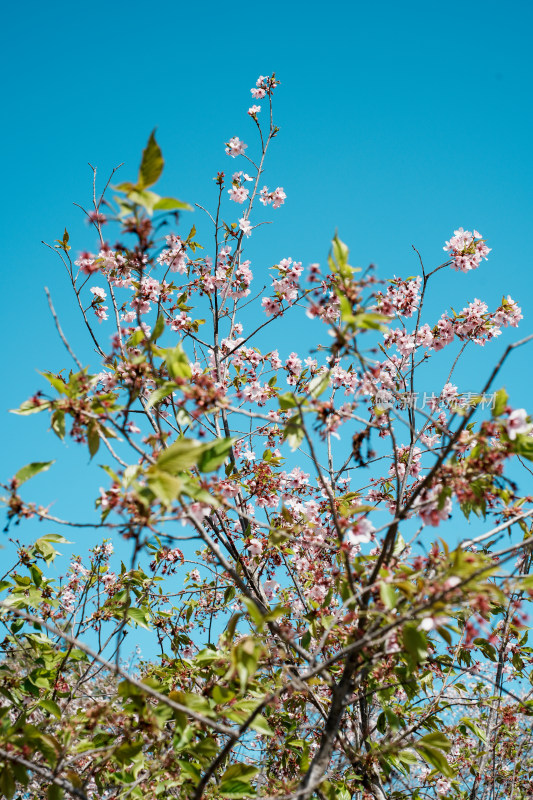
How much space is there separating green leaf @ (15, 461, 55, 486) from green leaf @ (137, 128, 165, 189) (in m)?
1.10

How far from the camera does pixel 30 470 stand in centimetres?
210

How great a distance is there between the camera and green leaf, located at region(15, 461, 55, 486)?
208 cm

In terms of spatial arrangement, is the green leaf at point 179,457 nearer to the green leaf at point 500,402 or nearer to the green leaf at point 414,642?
the green leaf at point 414,642

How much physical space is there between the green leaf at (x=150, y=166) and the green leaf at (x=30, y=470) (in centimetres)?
110

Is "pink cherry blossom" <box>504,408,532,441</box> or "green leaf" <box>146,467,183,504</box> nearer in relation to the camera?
"green leaf" <box>146,467,183,504</box>

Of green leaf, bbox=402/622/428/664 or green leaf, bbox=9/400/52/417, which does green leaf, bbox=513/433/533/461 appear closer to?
green leaf, bbox=402/622/428/664

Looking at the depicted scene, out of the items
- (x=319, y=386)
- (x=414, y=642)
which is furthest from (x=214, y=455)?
(x=414, y=642)

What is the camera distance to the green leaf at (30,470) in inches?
81.7

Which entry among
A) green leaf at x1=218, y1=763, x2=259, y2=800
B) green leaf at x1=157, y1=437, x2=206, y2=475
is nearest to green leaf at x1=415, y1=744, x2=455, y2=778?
green leaf at x1=218, y1=763, x2=259, y2=800

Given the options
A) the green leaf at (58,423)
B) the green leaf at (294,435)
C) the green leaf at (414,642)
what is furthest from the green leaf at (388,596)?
the green leaf at (58,423)

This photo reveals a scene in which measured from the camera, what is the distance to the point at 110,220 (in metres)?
1.93

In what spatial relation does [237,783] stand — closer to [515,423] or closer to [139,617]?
[139,617]

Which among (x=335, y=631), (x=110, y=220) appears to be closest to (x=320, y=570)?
(x=335, y=631)

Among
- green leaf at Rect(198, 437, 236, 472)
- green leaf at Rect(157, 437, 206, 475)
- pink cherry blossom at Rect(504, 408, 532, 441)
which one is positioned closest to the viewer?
green leaf at Rect(157, 437, 206, 475)
